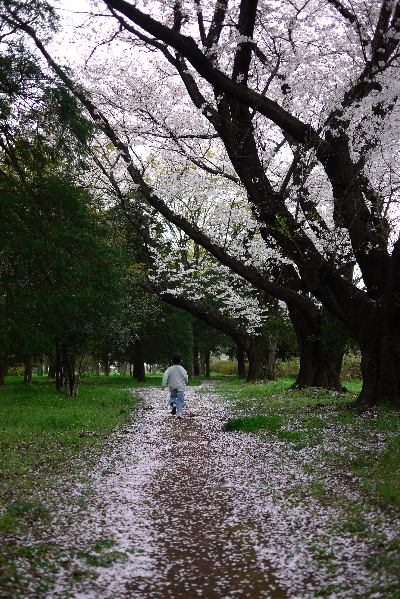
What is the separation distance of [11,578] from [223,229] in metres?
25.3

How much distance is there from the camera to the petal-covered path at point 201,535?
3705 millimetres

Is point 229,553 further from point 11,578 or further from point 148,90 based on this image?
point 148,90

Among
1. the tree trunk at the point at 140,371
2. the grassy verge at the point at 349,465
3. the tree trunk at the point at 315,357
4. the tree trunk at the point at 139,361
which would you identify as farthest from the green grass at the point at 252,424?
the tree trunk at the point at 140,371

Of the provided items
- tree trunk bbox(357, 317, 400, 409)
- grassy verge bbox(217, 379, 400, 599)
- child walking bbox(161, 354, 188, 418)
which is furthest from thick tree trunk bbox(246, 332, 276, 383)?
tree trunk bbox(357, 317, 400, 409)

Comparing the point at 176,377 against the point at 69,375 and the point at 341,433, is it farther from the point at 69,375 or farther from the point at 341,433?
the point at 69,375

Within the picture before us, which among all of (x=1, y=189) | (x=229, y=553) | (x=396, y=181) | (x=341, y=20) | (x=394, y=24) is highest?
(x=341, y=20)

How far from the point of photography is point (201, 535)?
480 cm

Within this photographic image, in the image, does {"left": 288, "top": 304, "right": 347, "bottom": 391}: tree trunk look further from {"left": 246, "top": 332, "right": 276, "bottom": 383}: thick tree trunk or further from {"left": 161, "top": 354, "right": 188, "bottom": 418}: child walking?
{"left": 246, "top": 332, "right": 276, "bottom": 383}: thick tree trunk

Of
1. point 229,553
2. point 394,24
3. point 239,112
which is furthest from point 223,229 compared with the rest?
point 229,553

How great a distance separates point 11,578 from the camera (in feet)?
12.0

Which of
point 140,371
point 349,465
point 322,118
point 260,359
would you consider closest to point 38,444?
point 349,465

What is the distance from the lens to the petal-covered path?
3.71m

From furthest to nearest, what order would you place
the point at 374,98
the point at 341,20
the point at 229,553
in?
1. the point at 341,20
2. the point at 374,98
3. the point at 229,553

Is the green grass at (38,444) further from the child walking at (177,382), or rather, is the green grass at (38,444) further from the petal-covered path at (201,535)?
the child walking at (177,382)
